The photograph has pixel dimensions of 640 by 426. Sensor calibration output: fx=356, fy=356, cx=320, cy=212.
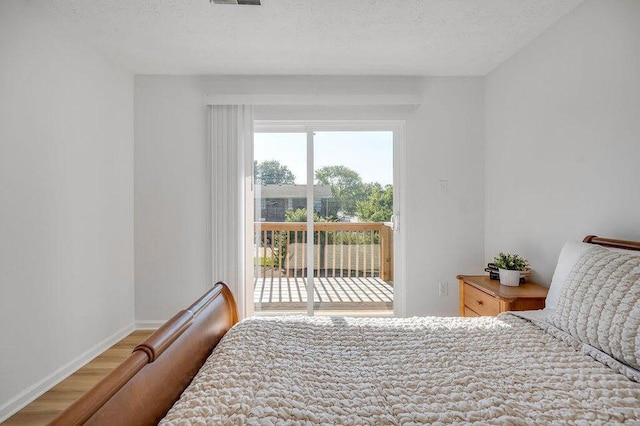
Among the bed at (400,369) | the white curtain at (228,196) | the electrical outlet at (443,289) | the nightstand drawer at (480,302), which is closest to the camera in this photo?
the bed at (400,369)

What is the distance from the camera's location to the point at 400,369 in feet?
3.98

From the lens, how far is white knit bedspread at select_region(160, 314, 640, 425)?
921mm

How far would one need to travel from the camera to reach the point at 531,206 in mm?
2701

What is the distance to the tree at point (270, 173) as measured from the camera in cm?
351

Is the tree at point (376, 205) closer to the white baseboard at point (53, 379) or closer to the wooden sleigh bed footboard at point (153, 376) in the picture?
the wooden sleigh bed footboard at point (153, 376)

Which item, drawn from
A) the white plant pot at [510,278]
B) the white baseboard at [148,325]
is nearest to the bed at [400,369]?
the white plant pot at [510,278]

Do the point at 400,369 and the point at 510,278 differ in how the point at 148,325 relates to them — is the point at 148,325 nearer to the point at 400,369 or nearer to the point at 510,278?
the point at 400,369

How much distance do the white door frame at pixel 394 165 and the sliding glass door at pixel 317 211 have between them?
14mm

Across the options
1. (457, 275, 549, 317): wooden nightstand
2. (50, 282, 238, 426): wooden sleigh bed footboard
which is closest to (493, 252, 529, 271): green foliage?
(457, 275, 549, 317): wooden nightstand

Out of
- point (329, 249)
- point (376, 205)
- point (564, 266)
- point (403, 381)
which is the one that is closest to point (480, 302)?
point (564, 266)

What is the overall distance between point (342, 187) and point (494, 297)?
1744 mm

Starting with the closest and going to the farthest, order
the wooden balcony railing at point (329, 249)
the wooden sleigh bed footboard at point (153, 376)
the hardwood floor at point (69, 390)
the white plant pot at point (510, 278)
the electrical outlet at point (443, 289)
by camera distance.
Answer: the wooden sleigh bed footboard at point (153, 376) < the hardwood floor at point (69, 390) < the white plant pot at point (510, 278) < the electrical outlet at point (443, 289) < the wooden balcony railing at point (329, 249)

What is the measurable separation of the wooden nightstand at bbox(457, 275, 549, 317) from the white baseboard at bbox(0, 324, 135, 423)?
287 cm

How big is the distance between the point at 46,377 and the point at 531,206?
354 centimetres
